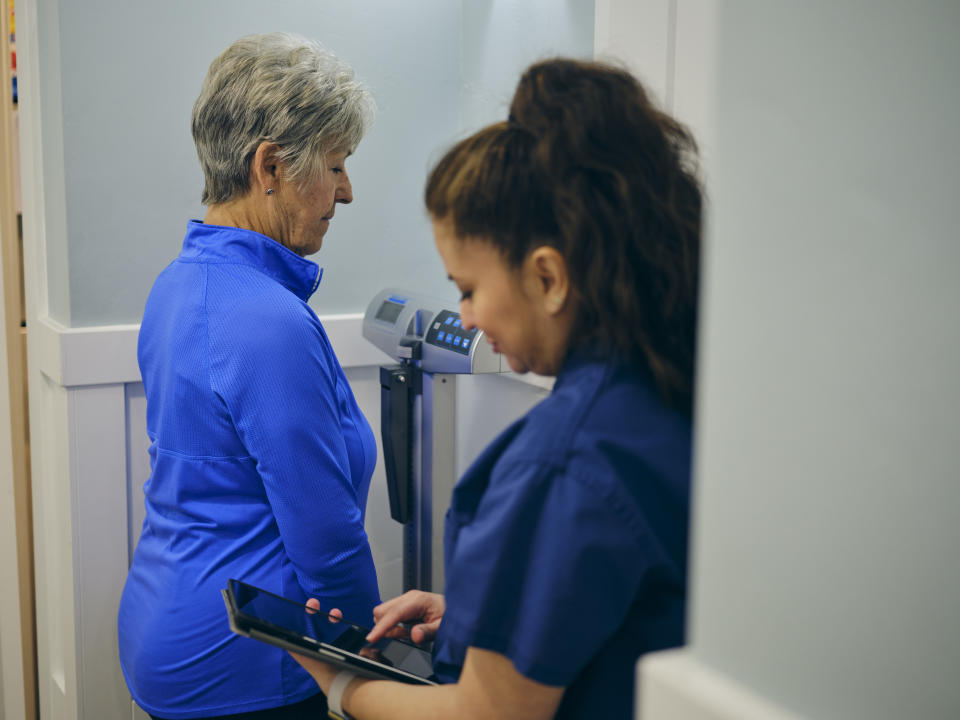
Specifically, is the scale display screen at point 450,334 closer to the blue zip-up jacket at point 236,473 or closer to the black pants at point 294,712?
the blue zip-up jacket at point 236,473

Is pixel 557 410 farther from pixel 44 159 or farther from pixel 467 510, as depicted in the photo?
pixel 44 159

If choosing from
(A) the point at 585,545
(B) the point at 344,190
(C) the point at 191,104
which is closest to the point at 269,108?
(B) the point at 344,190

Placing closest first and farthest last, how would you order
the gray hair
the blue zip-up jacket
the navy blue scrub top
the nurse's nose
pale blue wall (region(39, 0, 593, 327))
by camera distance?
1. the navy blue scrub top
2. the nurse's nose
3. the blue zip-up jacket
4. the gray hair
5. pale blue wall (region(39, 0, 593, 327))

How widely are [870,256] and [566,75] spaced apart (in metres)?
0.46

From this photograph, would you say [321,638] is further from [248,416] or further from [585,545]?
[585,545]

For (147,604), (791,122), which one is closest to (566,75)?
(791,122)

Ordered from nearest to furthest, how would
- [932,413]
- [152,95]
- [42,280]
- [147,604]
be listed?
[932,413], [147,604], [152,95], [42,280]

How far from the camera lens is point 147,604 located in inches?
53.2

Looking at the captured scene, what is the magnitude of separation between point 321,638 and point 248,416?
334 mm

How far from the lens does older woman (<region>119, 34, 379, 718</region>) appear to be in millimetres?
1211

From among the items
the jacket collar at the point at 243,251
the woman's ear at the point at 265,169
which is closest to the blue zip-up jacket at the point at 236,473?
the jacket collar at the point at 243,251

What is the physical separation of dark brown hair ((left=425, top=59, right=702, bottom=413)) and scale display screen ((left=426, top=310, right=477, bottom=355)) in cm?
91

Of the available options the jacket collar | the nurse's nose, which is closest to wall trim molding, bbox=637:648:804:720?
the nurse's nose

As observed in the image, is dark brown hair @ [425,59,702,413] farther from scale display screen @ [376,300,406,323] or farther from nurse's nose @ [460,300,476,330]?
scale display screen @ [376,300,406,323]
